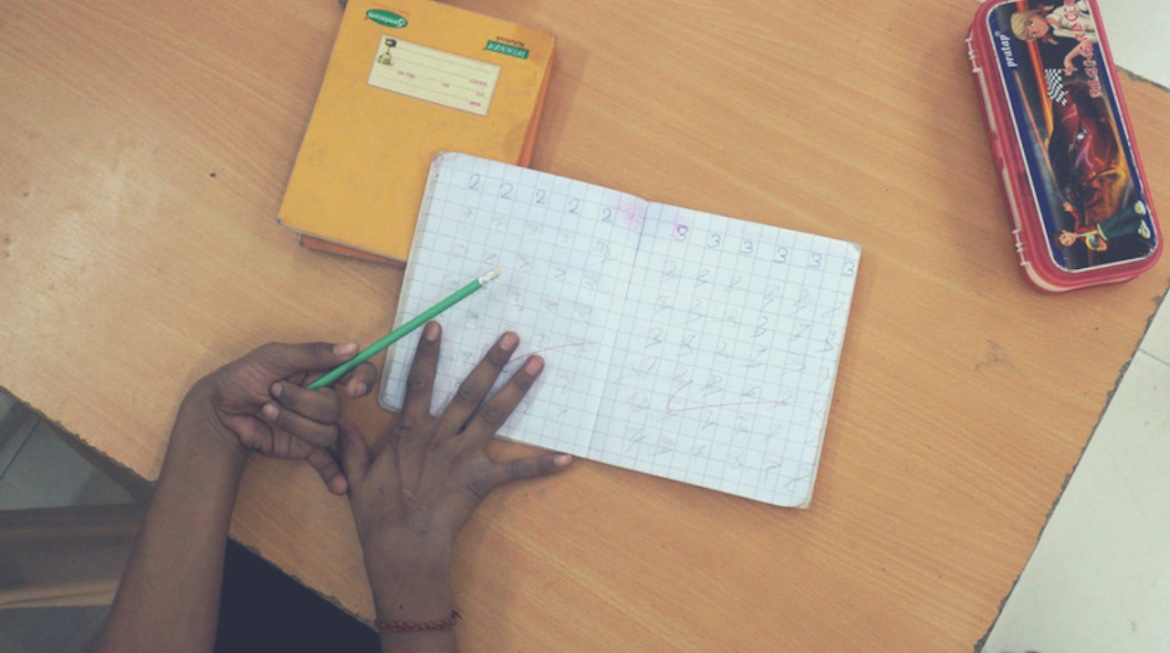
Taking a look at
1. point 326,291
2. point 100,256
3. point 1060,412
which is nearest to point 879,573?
point 1060,412

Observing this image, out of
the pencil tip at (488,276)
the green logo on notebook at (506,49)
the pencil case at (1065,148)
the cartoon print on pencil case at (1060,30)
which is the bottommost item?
the pencil tip at (488,276)

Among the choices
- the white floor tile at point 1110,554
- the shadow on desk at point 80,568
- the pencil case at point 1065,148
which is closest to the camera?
the pencil case at point 1065,148

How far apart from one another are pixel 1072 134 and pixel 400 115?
2.06 feet

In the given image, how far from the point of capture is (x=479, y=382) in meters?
0.66

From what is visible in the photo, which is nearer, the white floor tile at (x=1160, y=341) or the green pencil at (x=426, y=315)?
the green pencil at (x=426, y=315)

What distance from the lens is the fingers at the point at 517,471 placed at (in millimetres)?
657

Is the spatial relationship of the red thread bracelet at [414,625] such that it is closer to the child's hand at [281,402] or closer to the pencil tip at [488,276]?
the child's hand at [281,402]

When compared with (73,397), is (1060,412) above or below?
above

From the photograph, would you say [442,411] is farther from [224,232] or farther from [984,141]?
[984,141]

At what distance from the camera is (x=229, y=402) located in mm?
663

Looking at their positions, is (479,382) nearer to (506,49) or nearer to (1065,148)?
(506,49)

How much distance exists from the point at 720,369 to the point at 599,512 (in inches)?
7.0

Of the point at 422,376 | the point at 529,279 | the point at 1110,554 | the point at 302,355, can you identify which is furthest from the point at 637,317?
the point at 1110,554

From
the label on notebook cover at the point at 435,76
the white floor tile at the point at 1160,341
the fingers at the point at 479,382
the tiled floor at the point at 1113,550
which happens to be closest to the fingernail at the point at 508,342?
the fingers at the point at 479,382
